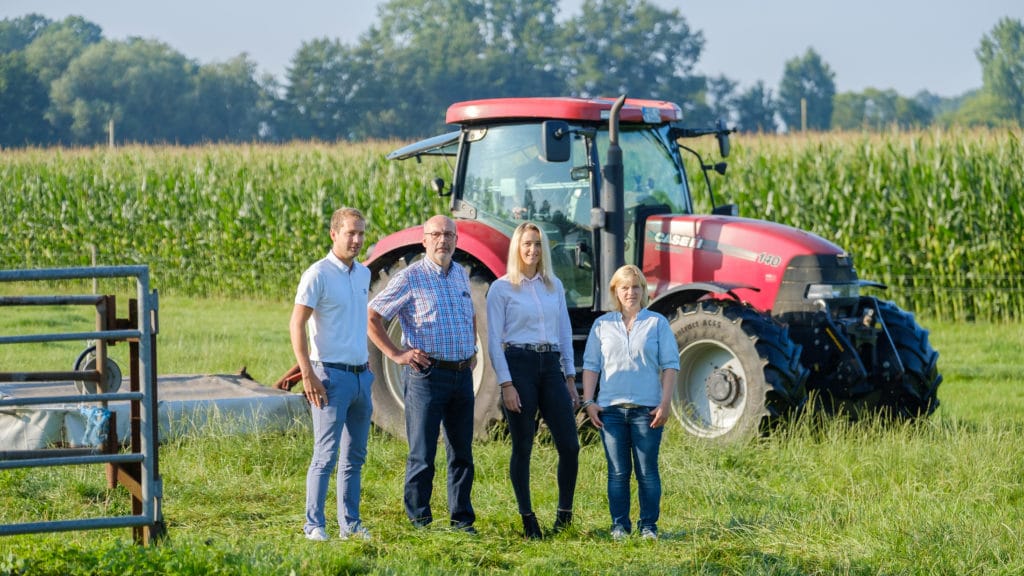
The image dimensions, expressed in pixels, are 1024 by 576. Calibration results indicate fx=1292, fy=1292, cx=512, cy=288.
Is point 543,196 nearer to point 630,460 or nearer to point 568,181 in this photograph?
point 568,181

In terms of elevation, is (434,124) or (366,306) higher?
(434,124)

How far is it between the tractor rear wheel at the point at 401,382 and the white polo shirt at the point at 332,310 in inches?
86.4

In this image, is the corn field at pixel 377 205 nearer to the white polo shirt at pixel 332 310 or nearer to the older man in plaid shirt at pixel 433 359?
the older man in plaid shirt at pixel 433 359

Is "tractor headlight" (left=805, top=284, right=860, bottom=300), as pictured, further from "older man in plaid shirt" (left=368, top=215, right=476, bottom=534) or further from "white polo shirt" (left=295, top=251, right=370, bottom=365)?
"white polo shirt" (left=295, top=251, right=370, bottom=365)

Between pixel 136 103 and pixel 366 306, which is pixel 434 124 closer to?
pixel 136 103

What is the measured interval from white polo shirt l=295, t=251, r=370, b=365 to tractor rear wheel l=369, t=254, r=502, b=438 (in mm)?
2195

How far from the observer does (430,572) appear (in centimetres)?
512

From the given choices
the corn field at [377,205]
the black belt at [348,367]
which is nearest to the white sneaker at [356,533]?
the black belt at [348,367]

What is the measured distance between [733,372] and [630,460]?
2.04 m

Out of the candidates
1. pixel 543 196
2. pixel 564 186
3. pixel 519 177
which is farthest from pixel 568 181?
pixel 519 177

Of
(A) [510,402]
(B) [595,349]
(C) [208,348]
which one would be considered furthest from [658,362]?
(C) [208,348]

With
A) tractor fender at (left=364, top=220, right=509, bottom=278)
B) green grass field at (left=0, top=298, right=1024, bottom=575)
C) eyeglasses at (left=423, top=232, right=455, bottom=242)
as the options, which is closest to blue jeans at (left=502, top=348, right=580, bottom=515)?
green grass field at (left=0, top=298, right=1024, bottom=575)

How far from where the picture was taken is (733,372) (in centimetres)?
778

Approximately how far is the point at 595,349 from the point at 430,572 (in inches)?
56.2
